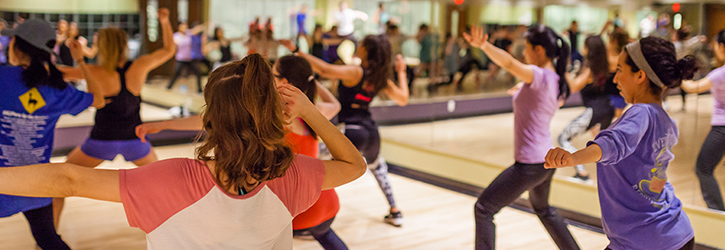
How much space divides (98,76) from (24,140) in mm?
871

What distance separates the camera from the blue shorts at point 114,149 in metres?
3.89

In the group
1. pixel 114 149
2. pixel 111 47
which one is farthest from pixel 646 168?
pixel 111 47

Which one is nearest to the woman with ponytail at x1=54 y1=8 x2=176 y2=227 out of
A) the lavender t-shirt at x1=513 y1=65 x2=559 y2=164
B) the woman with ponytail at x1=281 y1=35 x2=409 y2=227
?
the woman with ponytail at x1=281 y1=35 x2=409 y2=227

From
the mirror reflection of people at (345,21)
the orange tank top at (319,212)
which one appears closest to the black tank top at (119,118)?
the orange tank top at (319,212)

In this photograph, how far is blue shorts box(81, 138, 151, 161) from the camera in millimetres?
3891

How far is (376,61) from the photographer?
4.45m

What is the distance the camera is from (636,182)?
2195 millimetres

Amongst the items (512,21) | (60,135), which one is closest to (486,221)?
(512,21)

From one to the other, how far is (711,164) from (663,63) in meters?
2.42

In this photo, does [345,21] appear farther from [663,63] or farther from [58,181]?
[58,181]

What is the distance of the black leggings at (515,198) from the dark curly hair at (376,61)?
1381mm

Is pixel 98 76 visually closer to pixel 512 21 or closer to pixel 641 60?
pixel 641 60

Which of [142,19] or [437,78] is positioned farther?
[142,19]

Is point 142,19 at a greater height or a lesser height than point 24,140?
greater
